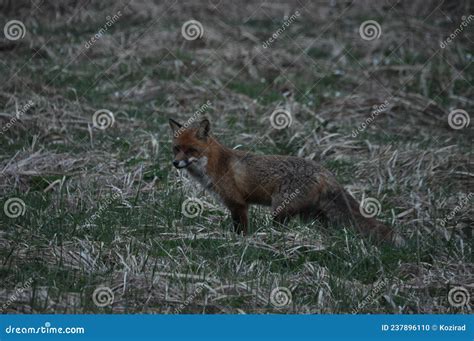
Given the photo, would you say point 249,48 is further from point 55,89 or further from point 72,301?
point 72,301

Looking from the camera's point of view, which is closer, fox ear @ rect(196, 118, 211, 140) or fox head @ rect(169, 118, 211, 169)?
fox head @ rect(169, 118, 211, 169)

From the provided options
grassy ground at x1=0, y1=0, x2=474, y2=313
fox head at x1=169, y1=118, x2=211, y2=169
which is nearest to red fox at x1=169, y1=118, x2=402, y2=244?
fox head at x1=169, y1=118, x2=211, y2=169

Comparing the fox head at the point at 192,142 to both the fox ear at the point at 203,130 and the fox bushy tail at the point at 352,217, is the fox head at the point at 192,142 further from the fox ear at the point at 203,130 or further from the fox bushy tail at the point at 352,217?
the fox bushy tail at the point at 352,217

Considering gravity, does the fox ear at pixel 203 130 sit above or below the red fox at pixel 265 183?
above

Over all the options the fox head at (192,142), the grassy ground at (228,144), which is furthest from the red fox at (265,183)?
the grassy ground at (228,144)

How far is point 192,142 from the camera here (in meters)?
9.74

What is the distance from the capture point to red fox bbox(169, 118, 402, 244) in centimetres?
952

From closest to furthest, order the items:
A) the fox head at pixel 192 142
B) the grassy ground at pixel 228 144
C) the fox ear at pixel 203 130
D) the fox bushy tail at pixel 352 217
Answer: the grassy ground at pixel 228 144, the fox bushy tail at pixel 352 217, the fox head at pixel 192 142, the fox ear at pixel 203 130

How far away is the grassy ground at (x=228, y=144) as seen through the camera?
25.2ft

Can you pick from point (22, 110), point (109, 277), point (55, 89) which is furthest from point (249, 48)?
point (109, 277)

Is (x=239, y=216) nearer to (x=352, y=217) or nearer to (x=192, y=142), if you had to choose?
(x=192, y=142)

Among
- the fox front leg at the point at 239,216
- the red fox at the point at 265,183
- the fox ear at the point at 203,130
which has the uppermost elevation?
the fox ear at the point at 203,130

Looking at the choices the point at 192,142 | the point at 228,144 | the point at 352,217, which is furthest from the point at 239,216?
the point at 228,144

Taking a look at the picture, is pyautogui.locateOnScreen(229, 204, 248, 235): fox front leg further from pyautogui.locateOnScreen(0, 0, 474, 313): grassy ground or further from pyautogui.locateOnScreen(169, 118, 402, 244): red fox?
pyautogui.locateOnScreen(0, 0, 474, 313): grassy ground
